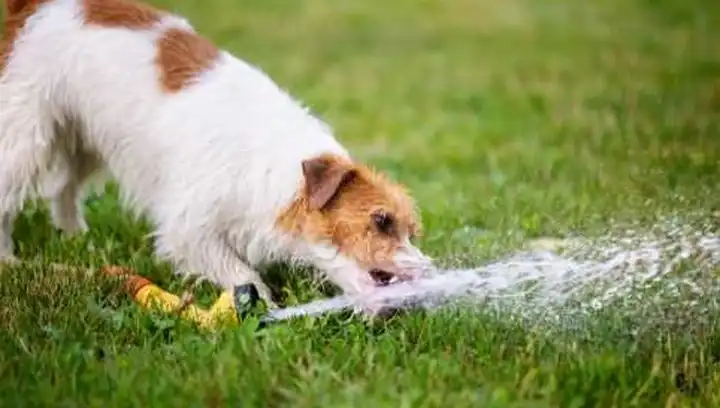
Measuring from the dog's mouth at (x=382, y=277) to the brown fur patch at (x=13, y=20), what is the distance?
131 centimetres

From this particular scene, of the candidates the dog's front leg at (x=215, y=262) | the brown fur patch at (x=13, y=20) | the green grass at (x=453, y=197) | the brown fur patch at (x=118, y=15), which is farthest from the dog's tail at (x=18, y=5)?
the dog's front leg at (x=215, y=262)

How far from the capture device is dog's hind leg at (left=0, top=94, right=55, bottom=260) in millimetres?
3562

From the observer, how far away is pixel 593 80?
20.7 ft

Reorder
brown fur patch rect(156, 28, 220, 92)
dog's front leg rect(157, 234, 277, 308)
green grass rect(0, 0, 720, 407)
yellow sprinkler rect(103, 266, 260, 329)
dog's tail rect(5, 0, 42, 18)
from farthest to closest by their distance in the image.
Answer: dog's tail rect(5, 0, 42, 18), brown fur patch rect(156, 28, 220, 92), dog's front leg rect(157, 234, 277, 308), yellow sprinkler rect(103, 266, 260, 329), green grass rect(0, 0, 720, 407)

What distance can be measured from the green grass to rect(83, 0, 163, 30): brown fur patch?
2.05ft


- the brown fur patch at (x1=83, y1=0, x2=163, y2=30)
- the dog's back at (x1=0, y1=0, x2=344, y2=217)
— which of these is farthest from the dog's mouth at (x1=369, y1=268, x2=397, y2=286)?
the brown fur patch at (x1=83, y1=0, x2=163, y2=30)

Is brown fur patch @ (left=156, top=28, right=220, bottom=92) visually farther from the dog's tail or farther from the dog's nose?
the dog's nose

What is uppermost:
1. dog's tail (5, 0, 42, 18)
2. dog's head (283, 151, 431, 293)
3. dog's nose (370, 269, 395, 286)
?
dog's tail (5, 0, 42, 18)

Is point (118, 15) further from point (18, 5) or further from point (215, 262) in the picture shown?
point (215, 262)

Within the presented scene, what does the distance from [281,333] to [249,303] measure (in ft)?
0.99

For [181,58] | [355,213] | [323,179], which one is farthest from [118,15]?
[355,213]

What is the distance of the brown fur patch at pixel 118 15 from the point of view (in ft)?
→ 11.9

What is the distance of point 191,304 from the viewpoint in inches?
124

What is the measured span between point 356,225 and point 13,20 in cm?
127
